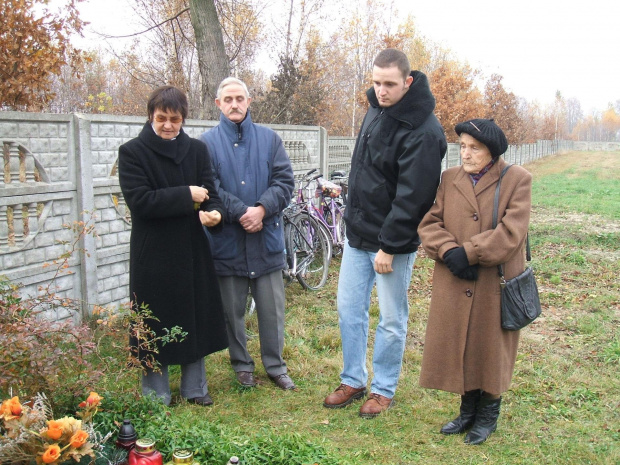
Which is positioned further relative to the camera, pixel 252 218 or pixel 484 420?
pixel 252 218

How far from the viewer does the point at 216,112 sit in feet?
37.6

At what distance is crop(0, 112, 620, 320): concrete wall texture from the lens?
185 inches

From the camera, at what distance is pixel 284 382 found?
14.8 feet

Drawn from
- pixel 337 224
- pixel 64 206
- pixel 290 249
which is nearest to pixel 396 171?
pixel 64 206

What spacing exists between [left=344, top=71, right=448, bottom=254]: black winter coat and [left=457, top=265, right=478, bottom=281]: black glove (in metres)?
0.43

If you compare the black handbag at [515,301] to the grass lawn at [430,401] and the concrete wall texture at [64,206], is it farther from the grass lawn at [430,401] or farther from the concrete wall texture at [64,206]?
the concrete wall texture at [64,206]

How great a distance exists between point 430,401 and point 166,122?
102 inches

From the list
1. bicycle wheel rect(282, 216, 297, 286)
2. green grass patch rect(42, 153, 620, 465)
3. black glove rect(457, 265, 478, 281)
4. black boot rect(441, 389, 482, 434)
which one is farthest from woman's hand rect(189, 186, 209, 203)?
bicycle wheel rect(282, 216, 297, 286)

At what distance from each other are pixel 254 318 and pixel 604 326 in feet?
11.5

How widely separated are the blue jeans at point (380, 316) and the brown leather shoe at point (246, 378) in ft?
2.29

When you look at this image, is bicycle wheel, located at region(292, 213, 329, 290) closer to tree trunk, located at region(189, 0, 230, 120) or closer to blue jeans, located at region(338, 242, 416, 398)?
blue jeans, located at region(338, 242, 416, 398)

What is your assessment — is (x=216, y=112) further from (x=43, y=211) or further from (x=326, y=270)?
(x=43, y=211)

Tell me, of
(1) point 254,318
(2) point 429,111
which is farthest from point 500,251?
(1) point 254,318

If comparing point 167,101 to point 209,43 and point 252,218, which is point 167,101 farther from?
point 209,43
